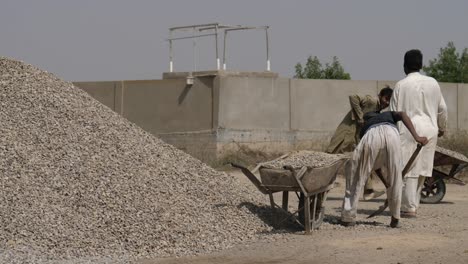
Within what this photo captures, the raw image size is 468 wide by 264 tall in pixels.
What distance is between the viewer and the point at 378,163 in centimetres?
945

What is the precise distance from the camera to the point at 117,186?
9.46 metres

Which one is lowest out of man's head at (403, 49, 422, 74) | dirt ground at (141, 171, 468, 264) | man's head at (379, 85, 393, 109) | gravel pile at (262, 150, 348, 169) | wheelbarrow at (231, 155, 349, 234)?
dirt ground at (141, 171, 468, 264)

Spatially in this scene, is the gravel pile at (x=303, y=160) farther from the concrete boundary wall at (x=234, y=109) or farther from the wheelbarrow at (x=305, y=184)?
the concrete boundary wall at (x=234, y=109)

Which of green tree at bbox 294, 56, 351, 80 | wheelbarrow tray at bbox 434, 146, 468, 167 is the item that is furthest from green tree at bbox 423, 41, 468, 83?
wheelbarrow tray at bbox 434, 146, 468, 167

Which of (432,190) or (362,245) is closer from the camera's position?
(362,245)

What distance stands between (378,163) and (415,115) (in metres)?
1.06

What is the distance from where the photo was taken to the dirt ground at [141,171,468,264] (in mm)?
7891

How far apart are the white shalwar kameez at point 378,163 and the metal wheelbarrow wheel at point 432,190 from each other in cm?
354

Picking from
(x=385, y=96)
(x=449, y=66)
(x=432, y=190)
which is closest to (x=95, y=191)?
(x=385, y=96)

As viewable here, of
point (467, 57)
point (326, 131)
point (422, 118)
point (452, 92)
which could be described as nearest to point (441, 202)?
point (422, 118)

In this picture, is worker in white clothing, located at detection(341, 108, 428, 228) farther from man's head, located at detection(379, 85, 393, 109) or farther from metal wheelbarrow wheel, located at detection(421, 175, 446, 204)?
metal wheelbarrow wheel, located at detection(421, 175, 446, 204)

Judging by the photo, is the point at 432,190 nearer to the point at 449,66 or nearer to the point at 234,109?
the point at 234,109

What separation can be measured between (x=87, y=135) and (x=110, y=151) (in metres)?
0.41

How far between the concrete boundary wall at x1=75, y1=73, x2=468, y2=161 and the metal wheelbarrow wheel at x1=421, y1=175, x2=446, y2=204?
586 centimetres
